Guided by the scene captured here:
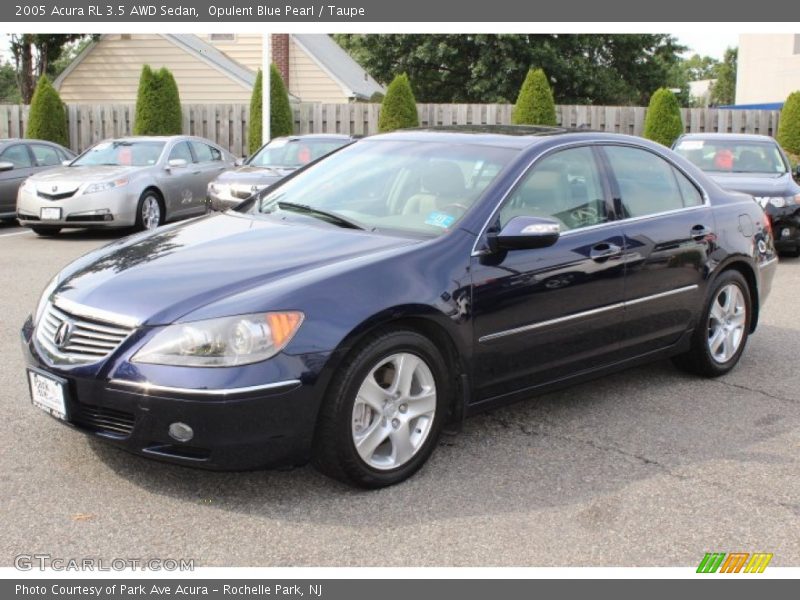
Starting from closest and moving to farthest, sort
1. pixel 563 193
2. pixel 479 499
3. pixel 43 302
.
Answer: pixel 479 499, pixel 43 302, pixel 563 193

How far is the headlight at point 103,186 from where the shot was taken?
41.7 ft

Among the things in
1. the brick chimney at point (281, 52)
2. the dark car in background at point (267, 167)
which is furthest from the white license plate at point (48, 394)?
the brick chimney at point (281, 52)

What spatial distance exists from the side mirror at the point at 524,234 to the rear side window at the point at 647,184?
103 cm

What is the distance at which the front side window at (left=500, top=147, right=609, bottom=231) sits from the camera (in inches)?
186

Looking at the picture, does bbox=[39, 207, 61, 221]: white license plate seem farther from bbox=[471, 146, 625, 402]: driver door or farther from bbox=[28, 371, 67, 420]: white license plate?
bbox=[471, 146, 625, 402]: driver door

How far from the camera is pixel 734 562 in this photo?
3.48 m

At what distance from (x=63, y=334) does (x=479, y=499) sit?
1907mm

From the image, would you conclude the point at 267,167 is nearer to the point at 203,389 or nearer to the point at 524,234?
the point at 524,234

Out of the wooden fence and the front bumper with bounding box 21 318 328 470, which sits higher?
the wooden fence

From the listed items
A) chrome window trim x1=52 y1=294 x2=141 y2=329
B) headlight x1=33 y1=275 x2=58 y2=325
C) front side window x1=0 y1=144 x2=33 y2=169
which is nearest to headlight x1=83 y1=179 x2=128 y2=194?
front side window x1=0 y1=144 x2=33 y2=169

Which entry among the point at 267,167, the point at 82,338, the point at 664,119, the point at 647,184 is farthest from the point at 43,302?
the point at 664,119

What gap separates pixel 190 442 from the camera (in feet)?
11.8

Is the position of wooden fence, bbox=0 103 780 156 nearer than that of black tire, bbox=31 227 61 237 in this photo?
No

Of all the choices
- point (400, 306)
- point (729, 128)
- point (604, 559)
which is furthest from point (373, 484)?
point (729, 128)
